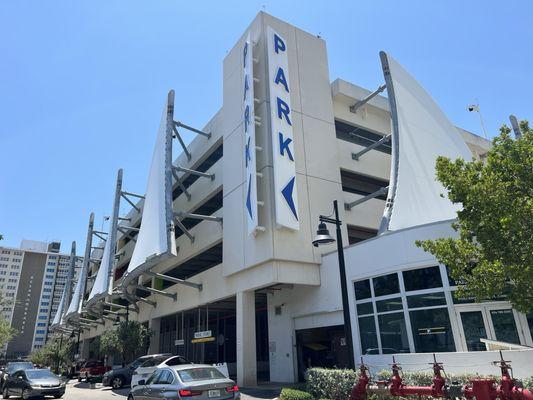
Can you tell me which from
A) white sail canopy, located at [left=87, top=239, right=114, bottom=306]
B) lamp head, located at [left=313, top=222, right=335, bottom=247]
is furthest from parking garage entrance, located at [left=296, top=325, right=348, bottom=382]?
white sail canopy, located at [left=87, top=239, right=114, bottom=306]

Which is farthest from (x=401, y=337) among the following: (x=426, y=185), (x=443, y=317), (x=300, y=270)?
(x=426, y=185)

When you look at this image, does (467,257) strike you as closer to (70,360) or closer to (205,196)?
(205,196)

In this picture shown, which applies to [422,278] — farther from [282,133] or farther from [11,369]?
[11,369]

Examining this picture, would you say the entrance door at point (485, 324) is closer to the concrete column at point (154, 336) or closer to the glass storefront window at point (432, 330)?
the glass storefront window at point (432, 330)

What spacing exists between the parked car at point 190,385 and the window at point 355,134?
65.2ft

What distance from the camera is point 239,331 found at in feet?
69.2

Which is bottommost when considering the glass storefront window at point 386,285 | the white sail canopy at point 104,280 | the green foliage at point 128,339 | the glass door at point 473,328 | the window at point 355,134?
the glass door at point 473,328

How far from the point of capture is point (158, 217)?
25.8 metres

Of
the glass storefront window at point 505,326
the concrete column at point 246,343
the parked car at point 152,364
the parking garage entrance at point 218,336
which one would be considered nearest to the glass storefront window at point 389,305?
the glass storefront window at point 505,326

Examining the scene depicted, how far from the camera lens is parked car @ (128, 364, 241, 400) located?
973 centimetres

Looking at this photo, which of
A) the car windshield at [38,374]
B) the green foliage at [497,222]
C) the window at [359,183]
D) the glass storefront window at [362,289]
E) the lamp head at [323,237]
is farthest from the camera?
the window at [359,183]

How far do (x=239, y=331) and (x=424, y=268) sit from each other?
9.90 metres

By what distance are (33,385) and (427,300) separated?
16.8 meters

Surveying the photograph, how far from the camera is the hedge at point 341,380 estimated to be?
10241 mm
